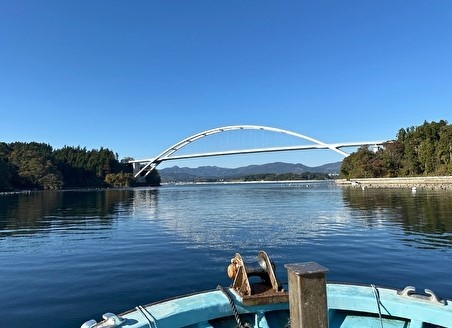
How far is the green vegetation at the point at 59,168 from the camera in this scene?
98688 millimetres

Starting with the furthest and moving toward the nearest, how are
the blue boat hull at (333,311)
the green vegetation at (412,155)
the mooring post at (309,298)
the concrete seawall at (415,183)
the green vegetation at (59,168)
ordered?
the green vegetation at (59,168), the green vegetation at (412,155), the concrete seawall at (415,183), the blue boat hull at (333,311), the mooring post at (309,298)

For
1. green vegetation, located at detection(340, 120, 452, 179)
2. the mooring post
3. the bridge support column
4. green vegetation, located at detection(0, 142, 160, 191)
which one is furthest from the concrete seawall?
the bridge support column

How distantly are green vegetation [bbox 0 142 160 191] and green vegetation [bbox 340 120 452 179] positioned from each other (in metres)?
84.5

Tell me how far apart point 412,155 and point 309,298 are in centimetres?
8339

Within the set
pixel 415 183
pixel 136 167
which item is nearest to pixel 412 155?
pixel 415 183

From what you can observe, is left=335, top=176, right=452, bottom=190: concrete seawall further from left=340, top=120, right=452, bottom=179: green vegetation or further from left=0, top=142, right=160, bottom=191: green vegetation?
left=0, top=142, right=160, bottom=191: green vegetation

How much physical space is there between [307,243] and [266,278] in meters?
9.61

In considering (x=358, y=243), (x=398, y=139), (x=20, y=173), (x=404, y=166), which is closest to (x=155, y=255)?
(x=358, y=243)

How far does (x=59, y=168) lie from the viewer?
124m

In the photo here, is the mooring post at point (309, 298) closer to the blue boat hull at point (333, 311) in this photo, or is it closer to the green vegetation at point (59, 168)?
the blue boat hull at point (333, 311)

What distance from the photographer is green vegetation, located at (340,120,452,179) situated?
67750mm

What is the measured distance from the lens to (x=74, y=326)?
627cm

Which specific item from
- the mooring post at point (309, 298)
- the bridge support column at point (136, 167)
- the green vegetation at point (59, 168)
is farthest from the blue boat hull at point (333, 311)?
the bridge support column at point (136, 167)

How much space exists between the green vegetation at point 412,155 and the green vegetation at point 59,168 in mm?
84488
